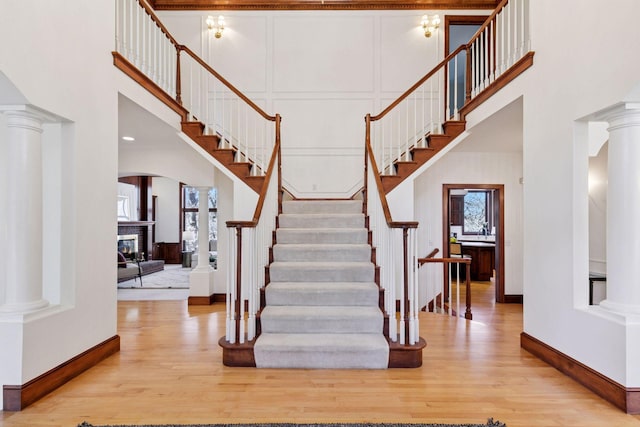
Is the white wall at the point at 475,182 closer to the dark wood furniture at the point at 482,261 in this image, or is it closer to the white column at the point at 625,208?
the dark wood furniture at the point at 482,261

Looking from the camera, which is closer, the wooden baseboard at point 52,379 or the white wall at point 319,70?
the wooden baseboard at point 52,379

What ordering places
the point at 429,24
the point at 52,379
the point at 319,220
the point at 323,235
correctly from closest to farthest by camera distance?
the point at 52,379, the point at 323,235, the point at 319,220, the point at 429,24

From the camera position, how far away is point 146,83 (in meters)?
3.75

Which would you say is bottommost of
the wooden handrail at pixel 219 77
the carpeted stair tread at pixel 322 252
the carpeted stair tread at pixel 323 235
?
the carpeted stair tread at pixel 322 252

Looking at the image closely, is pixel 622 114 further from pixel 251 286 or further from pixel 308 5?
pixel 308 5

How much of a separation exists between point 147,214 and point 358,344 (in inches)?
397

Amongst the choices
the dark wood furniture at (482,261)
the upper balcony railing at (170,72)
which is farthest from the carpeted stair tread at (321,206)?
the dark wood furniture at (482,261)

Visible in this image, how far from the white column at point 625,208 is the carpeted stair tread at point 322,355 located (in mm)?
1682

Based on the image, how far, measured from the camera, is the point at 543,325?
3.09 meters

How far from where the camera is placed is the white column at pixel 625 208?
7.79ft

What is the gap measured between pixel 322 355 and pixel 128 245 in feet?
29.3

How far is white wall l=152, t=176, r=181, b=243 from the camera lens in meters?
11.9

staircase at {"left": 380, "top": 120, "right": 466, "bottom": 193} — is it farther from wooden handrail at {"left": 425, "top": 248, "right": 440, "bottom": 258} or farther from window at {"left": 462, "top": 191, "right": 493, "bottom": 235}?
window at {"left": 462, "top": 191, "right": 493, "bottom": 235}

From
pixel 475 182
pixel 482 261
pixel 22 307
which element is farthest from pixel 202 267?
pixel 482 261
